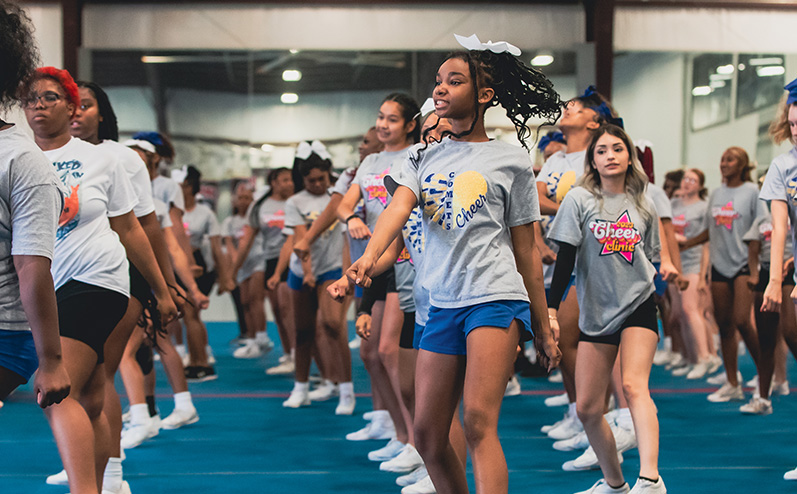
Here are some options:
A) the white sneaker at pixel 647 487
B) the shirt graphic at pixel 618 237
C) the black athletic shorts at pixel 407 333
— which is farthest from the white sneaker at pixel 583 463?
the shirt graphic at pixel 618 237

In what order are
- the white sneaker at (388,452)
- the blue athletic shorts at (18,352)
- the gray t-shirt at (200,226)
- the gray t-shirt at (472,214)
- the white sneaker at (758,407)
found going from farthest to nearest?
the gray t-shirt at (200,226) → the white sneaker at (758,407) → the white sneaker at (388,452) → the gray t-shirt at (472,214) → the blue athletic shorts at (18,352)

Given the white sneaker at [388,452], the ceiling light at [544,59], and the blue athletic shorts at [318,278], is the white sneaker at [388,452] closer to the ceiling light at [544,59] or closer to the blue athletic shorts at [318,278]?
the blue athletic shorts at [318,278]

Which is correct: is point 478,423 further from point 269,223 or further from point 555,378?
point 269,223

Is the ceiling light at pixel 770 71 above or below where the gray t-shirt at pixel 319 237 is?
above

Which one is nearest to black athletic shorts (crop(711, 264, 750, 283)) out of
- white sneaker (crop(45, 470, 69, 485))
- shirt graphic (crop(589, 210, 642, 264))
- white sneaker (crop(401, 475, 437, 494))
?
shirt graphic (crop(589, 210, 642, 264))

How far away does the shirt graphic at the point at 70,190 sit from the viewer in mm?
2900

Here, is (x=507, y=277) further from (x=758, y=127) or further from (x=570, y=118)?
A: (x=758, y=127)

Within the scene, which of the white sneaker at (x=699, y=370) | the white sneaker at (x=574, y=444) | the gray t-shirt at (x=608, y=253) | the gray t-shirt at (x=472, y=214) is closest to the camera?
the gray t-shirt at (x=472, y=214)

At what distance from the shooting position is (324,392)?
6141mm

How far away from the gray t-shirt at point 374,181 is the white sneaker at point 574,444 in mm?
1442

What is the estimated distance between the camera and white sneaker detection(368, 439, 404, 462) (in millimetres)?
4281

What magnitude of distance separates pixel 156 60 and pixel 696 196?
281 inches

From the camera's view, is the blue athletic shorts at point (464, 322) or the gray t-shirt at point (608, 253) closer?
the blue athletic shorts at point (464, 322)

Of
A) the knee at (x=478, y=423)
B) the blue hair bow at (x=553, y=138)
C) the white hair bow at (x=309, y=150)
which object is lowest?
the knee at (x=478, y=423)
